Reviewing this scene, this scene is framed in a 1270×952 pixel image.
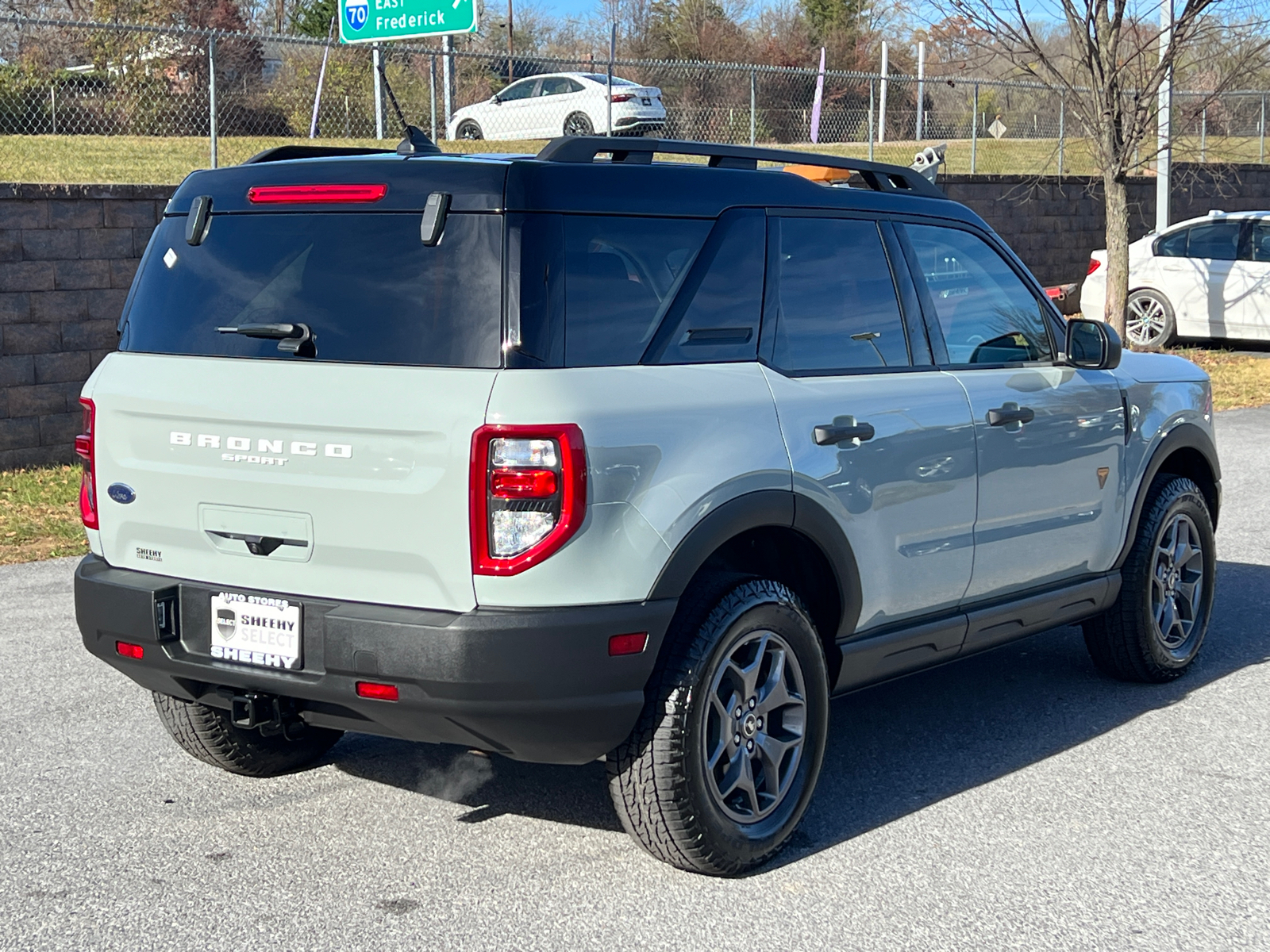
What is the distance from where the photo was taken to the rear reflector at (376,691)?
371 centimetres

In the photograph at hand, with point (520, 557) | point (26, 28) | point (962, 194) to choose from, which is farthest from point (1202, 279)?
point (520, 557)

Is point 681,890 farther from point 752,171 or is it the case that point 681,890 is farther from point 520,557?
point 752,171

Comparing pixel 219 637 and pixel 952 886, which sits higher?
pixel 219 637

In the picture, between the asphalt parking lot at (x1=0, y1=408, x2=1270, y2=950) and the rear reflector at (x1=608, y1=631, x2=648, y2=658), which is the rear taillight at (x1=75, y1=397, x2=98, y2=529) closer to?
the asphalt parking lot at (x1=0, y1=408, x2=1270, y2=950)

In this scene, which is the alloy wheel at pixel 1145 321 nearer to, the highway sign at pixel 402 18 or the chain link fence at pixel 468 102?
the chain link fence at pixel 468 102

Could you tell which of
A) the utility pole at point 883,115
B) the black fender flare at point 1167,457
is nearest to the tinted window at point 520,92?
the utility pole at point 883,115

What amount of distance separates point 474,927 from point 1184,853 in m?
2.01

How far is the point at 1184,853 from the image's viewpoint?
13.9 ft

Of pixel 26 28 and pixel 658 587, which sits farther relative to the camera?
pixel 26 28

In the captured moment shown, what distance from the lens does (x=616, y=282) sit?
3.92 meters

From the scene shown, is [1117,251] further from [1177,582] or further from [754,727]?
[754,727]

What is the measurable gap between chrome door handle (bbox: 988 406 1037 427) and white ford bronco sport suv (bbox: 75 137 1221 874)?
25 mm

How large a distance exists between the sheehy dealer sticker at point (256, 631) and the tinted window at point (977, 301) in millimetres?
2385

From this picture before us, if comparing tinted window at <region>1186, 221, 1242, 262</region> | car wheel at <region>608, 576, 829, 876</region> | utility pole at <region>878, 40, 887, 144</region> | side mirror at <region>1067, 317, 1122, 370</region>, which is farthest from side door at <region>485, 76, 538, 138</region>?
car wheel at <region>608, 576, 829, 876</region>
